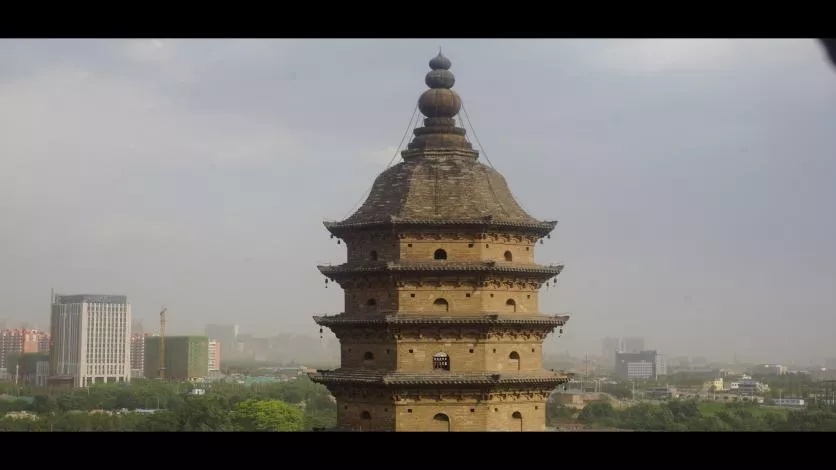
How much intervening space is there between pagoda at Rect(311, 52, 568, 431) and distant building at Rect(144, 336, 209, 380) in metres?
51.8

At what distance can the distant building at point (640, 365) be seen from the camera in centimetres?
8281

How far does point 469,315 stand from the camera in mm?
19516

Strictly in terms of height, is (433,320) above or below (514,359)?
above

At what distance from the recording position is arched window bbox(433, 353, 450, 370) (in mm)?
19469

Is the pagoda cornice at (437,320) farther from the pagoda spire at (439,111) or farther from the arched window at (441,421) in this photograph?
the pagoda spire at (439,111)

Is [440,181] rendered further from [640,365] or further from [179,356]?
[640,365]

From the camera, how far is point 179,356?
71938 millimetres

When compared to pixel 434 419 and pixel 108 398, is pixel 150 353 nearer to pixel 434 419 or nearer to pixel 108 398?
pixel 108 398

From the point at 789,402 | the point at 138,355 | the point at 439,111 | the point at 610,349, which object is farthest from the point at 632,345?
the point at 439,111

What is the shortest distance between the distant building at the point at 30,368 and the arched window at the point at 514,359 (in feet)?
167

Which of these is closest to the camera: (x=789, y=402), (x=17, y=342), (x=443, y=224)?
(x=443, y=224)

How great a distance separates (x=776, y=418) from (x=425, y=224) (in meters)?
41.2

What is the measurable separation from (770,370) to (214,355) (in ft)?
125
